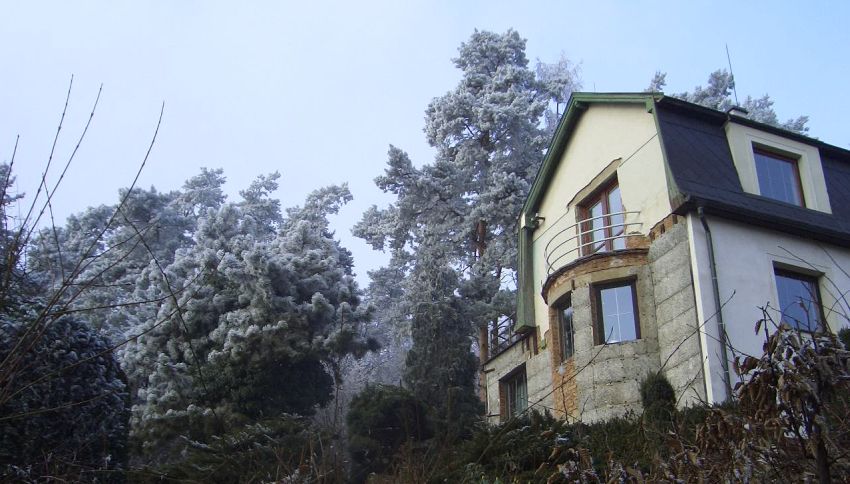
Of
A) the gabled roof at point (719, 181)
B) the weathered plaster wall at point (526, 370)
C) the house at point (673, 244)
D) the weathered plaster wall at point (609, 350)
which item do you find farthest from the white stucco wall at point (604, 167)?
the weathered plaster wall at point (609, 350)

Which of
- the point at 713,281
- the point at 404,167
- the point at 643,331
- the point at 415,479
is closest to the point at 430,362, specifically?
the point at 404,167

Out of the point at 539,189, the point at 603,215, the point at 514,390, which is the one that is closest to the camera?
the point at 603,215

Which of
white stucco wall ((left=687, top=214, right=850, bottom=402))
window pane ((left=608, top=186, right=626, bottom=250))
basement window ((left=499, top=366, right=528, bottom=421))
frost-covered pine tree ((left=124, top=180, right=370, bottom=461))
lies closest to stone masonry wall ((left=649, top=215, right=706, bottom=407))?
white stucco wall ((left=687, top=214, right=850, bottom=402))

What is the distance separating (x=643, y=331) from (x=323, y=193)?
22.4 meters

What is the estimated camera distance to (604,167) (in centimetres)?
1642

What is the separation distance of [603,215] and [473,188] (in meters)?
13.2

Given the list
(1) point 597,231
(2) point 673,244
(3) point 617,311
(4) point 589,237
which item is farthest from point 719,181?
(3) point 617,311

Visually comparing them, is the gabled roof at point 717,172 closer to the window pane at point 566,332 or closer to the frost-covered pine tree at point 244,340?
the window pane at point 566,332

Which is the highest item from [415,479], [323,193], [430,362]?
[323,193]

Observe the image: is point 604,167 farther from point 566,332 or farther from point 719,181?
point 566,332

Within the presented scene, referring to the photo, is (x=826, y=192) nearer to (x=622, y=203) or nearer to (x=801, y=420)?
(x=622, y=203)

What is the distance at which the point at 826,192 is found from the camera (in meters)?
15.8

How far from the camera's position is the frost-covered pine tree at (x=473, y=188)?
25.5 meters

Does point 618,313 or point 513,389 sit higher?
point 618,313
